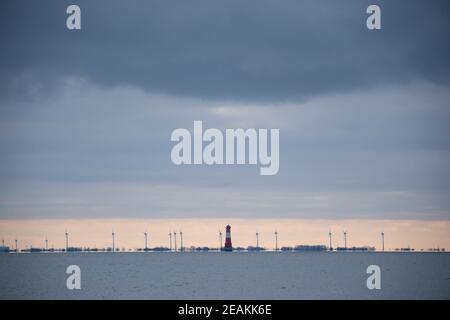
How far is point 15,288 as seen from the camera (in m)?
149

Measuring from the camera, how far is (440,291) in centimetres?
13750

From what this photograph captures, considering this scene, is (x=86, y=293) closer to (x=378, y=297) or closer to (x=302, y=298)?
(x=302, y=298)

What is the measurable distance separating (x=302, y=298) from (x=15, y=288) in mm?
52248

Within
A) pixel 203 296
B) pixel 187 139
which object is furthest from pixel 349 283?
pixel 187 139

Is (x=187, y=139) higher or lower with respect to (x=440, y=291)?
higher

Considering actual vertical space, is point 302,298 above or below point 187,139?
below

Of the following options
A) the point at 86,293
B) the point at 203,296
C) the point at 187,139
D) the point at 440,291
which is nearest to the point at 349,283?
the point at 440,291
